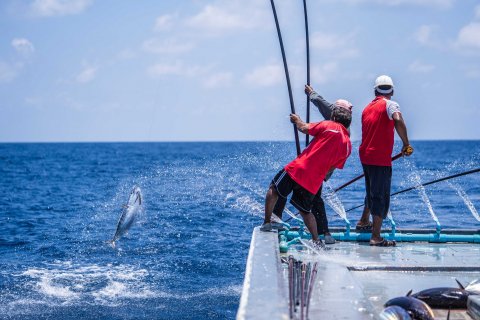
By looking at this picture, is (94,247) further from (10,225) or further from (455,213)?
(455,213)

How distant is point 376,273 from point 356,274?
0.19 meters

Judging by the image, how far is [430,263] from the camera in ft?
21.1

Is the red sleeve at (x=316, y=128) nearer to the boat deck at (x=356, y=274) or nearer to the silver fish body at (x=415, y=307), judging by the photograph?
the boat deck at (x=356, y=274)

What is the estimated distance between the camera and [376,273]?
5961 millimetres

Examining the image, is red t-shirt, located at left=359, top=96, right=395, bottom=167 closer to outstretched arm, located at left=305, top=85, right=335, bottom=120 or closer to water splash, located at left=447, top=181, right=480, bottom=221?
outstretched arm, located at left=305, top=85, right=335, bottom=120

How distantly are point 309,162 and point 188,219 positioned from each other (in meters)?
12.7

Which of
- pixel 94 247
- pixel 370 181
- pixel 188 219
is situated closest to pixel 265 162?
pixel 188 219

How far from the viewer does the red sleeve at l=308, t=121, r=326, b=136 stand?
6.74 meters

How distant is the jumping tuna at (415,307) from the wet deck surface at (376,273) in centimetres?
19

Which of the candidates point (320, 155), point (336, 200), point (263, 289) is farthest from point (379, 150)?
point (336, 200)

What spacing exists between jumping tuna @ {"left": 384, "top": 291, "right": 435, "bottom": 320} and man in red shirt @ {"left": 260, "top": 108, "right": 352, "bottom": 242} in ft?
7.92

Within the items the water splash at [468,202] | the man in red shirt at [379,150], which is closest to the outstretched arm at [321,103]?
the man in red shirt at [379,150]

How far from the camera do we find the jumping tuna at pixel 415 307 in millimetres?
4375

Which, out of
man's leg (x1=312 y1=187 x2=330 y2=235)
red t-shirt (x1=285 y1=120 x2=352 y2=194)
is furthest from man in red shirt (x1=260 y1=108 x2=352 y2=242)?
man's leg (x1=312 y1=187 x2=330 y2=235)
